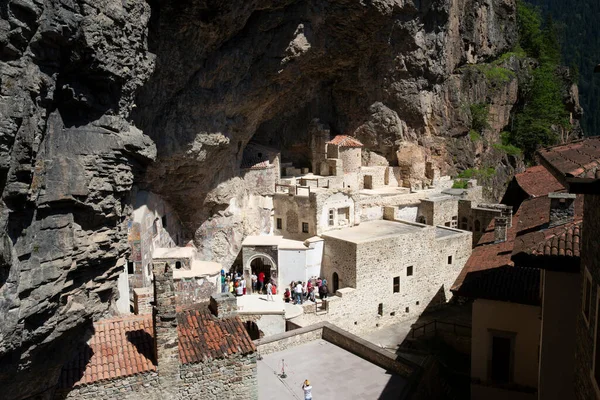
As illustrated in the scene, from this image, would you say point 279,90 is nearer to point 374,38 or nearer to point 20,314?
point 374,38

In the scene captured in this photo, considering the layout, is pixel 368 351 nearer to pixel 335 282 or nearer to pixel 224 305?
pixel 224 305

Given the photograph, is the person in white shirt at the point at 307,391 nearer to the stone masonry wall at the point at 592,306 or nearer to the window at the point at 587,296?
the stone masonry wall at the point at 592,306

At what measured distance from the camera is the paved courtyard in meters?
16.0

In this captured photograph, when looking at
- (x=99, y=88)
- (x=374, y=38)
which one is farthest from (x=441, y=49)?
(x=99, y=88)

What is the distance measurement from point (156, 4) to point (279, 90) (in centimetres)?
1008

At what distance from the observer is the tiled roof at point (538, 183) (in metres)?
27.0

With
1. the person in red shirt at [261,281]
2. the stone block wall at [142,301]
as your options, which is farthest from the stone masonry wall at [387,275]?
the stone block wall at [142,301]

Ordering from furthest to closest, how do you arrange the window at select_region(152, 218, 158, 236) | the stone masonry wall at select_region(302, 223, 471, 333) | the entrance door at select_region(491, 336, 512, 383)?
the stone masonry wall at select_region(302, 223, 471, 333) → the window at select_region(152, 218, 158, 236) → the entrance door at select_region(491, 336, 512, 383)

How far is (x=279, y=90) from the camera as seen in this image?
2667cm

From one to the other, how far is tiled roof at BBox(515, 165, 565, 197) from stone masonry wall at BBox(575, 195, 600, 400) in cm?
1843

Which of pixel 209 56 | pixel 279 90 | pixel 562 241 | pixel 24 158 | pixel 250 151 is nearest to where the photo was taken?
pixel 24 158

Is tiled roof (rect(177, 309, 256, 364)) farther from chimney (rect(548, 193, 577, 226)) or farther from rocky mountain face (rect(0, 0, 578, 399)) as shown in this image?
chimney (rect(548, 193, 577, 226))

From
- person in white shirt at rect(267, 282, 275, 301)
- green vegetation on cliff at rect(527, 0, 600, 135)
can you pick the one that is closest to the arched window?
person in white shirt at rect(267, 282, 275, 301)

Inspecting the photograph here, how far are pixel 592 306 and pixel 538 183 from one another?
79.1ft
